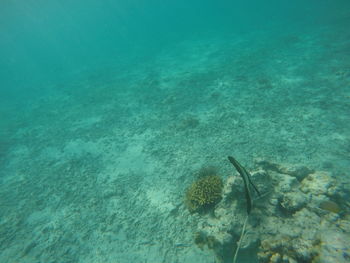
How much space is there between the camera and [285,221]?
13.6 feet

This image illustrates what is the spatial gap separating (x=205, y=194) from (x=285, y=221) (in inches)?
83.4

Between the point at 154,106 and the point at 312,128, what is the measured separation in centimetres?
898

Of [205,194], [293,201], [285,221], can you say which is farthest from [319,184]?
[205,194]

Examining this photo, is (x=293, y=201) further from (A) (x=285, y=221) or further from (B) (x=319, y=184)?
(B) (x=319, y=184)

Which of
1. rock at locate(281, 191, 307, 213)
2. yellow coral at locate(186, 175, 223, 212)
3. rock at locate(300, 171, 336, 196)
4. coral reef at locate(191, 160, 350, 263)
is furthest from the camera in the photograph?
yellow coral at locate(186, 175, 223, 212)

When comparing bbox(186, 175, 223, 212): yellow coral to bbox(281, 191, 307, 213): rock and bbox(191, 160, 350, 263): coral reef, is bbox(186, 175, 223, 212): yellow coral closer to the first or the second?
bbox(191, 160, 350, 263): coral reef

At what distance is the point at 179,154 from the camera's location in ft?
27.6

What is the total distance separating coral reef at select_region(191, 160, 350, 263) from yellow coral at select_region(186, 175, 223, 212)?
1.07 feet

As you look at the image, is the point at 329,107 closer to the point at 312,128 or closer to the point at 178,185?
the point at 312,128

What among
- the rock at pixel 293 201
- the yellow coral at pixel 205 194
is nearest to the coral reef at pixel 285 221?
the rock at pixel 293 201

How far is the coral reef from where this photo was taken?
318cm

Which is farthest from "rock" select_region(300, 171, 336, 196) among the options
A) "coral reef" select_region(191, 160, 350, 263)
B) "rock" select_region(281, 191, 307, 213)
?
"rock" select_region(281, 191, 307, 213)

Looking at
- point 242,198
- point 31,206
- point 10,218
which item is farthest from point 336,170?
point 10,218

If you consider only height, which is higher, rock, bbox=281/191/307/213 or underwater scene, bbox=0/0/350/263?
rock, bbox=281/191/307/213
